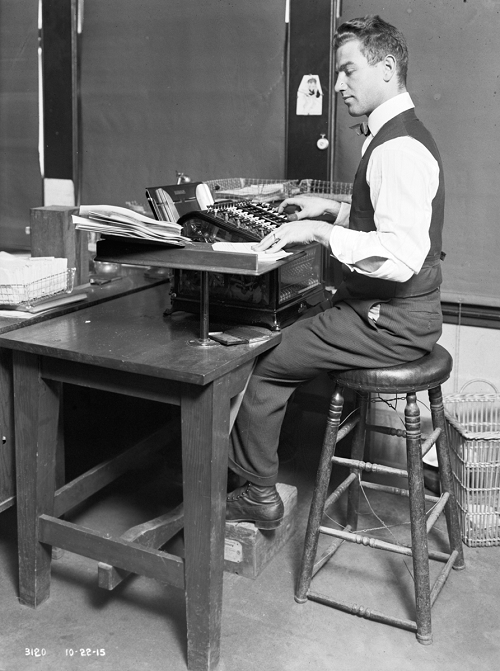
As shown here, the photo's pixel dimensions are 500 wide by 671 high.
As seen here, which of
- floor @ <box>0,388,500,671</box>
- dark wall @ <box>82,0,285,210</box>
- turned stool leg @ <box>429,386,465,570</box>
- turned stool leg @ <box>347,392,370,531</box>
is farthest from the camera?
dark wall @ <box>82,0,285,210</box>

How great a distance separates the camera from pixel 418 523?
2537mm

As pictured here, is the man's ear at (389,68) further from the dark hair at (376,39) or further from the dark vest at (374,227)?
the dark vest at (374,227)

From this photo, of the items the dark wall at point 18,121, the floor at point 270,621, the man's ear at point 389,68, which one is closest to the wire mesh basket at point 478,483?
the floor at point 270,621

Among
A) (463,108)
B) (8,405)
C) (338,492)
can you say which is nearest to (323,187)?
(463,108)

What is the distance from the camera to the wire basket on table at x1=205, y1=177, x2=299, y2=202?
3115 millimetres

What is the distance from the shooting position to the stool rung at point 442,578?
8.77 feet

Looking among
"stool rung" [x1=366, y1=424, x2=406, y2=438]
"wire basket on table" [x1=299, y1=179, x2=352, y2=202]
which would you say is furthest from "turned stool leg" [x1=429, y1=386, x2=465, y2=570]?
"wire basket on table" [x1=299, y1=179, x2=352, y2=202]

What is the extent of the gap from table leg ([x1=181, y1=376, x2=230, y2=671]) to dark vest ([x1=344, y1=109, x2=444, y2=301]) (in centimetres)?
58

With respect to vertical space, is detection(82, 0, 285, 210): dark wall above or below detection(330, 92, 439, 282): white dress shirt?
above

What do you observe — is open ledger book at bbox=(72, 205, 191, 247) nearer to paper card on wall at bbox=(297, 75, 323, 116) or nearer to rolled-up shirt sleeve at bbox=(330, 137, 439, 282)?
rolled-up shirt sleeve at bbox=(330, 137, 439, 282)

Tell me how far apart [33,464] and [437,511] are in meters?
A: 1.35

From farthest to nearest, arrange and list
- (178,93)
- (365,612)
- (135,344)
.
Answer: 1. (178,93)
2. (365,612)
3. (135,344)

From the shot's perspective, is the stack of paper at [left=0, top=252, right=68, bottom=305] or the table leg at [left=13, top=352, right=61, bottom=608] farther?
the stack of paper at [left=0, top=252, right=68, bottom=305]

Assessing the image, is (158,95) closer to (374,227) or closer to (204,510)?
(374,227)
